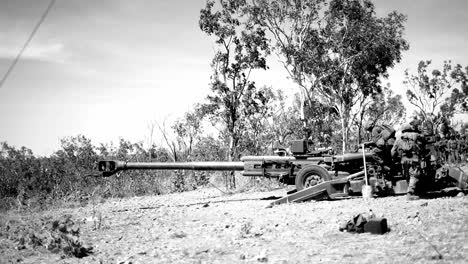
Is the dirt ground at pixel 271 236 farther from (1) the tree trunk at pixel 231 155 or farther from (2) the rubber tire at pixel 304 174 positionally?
(1) the tree trunk at pixel 231 155

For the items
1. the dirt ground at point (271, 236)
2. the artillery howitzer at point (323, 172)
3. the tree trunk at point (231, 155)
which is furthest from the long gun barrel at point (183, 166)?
the tree trunk at point (231, 155)

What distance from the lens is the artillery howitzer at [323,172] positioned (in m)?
8.27

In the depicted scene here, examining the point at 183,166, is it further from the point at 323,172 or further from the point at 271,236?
the point at 271,236

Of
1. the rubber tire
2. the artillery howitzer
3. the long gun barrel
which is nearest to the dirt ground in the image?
the artillery howitzer

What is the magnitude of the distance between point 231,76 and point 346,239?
11373 mm

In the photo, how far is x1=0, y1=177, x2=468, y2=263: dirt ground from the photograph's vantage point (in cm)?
438

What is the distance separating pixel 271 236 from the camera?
5598 millimetres

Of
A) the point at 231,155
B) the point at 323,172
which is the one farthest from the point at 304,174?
the point at 231,155

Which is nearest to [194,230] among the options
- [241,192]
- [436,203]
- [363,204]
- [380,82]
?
[363,204]

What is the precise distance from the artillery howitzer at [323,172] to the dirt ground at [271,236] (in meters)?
0.34

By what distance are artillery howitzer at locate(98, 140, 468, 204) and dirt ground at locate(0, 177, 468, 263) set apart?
34cm

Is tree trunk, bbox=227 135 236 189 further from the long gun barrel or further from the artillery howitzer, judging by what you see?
the artillery howitzer

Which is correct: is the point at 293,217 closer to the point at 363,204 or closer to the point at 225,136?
the point at 363,204

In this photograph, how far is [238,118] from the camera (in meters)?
16.8
